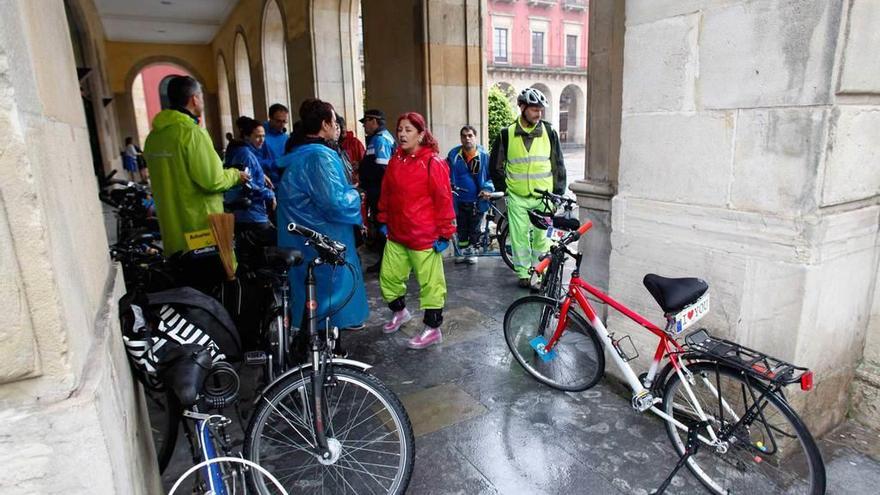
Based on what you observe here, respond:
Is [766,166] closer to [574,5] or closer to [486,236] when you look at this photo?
[486,236]

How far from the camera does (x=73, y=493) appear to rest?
1.21m

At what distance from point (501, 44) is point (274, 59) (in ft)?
102

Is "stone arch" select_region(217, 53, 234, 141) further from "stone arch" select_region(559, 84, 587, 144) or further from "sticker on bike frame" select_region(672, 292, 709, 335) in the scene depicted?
"stone arch" select_region(559, 84, 587, 144)

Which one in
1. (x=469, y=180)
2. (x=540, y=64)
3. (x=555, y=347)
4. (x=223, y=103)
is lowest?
(x=555, y=347)

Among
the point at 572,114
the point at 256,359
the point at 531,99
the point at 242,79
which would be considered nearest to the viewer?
the point at 256,359

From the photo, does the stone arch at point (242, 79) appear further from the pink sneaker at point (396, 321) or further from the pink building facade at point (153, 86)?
the pink building facade at point (153, 86)

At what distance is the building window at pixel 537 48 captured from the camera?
137 feet

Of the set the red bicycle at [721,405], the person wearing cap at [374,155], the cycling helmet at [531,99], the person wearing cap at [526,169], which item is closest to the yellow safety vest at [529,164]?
the person wearing cap at [526,169]

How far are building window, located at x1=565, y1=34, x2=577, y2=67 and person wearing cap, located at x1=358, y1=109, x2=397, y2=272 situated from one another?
41.3 m

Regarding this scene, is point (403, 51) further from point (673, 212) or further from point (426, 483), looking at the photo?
point (426, 483)

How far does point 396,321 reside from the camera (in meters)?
4.37

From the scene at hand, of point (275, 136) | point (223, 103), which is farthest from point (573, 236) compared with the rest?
point (223, 103)

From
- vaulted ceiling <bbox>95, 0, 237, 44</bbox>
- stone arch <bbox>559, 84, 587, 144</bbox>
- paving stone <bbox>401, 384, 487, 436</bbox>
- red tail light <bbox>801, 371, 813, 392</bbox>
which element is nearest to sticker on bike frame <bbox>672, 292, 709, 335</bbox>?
red tail light <bbox>801, 371, 813, 392</bbox>

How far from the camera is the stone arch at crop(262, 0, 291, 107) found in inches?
477
